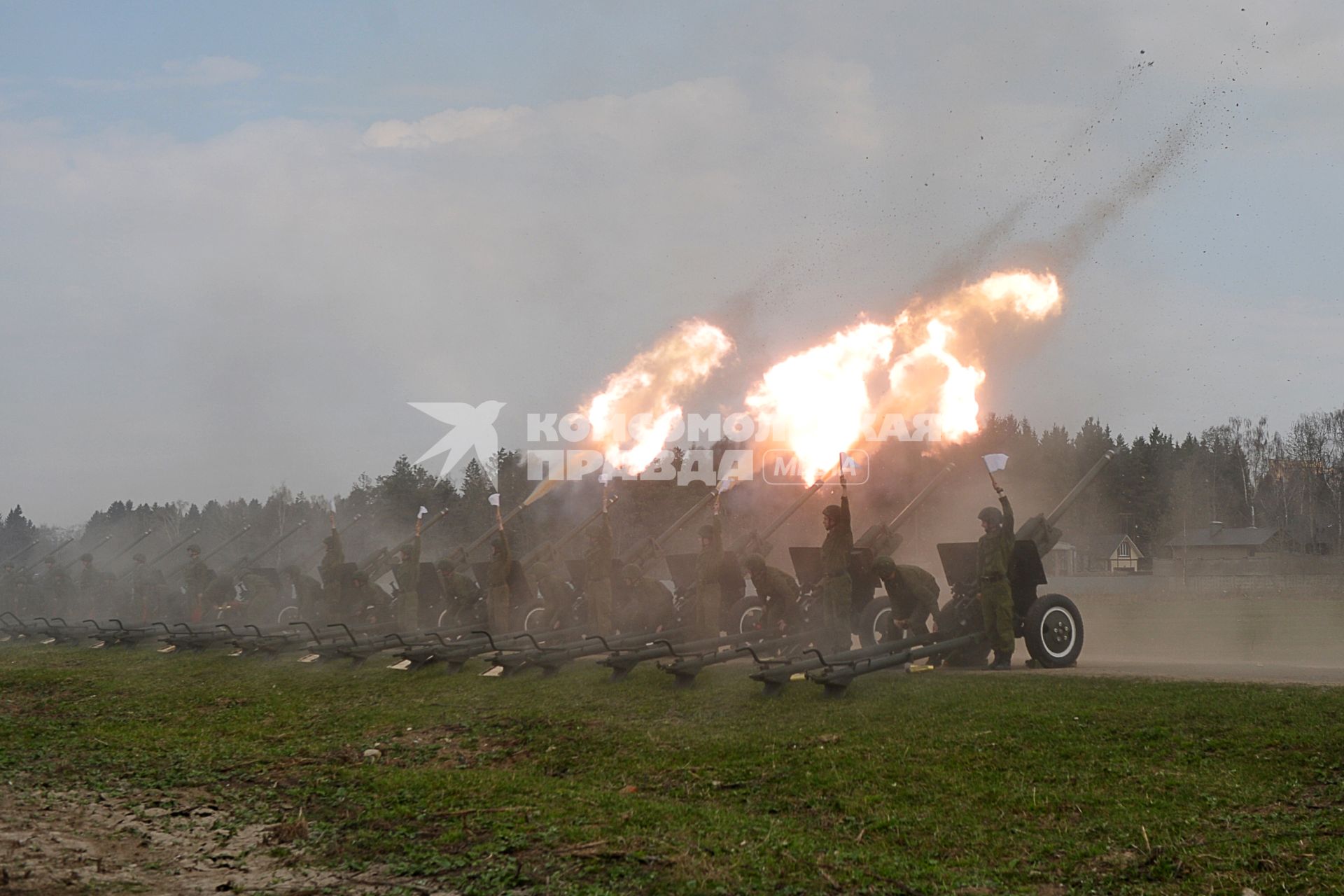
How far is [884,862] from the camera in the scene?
834 centimetres

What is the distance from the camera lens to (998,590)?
54.0 feet

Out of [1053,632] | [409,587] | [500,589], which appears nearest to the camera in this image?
[1053,632]

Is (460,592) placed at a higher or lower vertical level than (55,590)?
higher

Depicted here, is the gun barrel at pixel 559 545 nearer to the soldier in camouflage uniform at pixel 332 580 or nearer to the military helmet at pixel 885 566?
the soldier in camouflage uniform at pixel 332 580

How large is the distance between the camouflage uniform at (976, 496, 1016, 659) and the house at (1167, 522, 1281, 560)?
2179 inches

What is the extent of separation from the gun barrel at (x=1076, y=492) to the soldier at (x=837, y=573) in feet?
10.5

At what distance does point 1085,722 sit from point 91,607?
1514 inches

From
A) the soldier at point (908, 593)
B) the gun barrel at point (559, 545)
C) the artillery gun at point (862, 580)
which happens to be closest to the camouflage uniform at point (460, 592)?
the gun barrel at point (559, 545)

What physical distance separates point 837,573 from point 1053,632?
343 centimetres

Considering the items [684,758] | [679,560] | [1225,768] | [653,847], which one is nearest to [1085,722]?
[1225,768]

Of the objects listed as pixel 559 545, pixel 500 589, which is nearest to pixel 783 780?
pixel 500 589

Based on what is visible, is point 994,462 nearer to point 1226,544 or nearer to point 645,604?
point 645,604

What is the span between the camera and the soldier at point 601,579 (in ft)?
77.3

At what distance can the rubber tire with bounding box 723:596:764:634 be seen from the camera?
21938 millimetres
